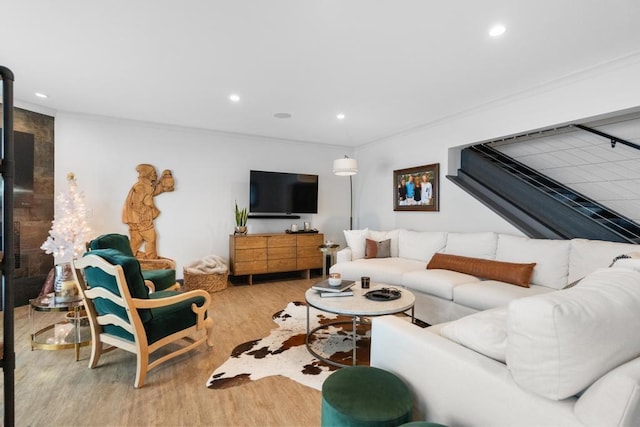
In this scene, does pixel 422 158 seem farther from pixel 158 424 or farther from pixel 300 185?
pixel 158 424

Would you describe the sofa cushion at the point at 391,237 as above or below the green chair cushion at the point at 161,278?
above

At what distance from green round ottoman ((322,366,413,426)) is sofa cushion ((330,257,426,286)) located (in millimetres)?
2300

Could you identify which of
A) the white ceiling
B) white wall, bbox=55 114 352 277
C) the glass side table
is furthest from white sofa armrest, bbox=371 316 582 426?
white wall, bbox=55 114 352 277

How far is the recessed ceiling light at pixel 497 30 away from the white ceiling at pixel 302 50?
0.14 feet

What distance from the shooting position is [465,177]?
423 cm

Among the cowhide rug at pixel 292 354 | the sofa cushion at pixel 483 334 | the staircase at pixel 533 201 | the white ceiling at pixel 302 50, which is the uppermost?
the white ceiling at pixel 302 50

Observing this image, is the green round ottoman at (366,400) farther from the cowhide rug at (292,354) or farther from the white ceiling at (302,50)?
the white ceiling at (302,50)

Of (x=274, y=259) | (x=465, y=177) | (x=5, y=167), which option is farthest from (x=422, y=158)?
(x=5, y=167)

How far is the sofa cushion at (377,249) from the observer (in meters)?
4.40

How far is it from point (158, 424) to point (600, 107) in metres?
4.15

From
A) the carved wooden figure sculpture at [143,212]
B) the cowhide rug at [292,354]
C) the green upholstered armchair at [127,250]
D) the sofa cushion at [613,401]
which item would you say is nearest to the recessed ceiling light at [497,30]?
the sofa cushion at [613,401]

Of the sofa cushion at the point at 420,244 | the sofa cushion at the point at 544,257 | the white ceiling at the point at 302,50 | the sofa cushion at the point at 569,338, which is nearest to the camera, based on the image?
the sofa cushion at the point at 569,338

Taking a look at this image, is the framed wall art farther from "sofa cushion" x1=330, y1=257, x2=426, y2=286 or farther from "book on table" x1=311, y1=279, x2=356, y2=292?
"book on table" x1=311, y1=279, x2=356, y2=292

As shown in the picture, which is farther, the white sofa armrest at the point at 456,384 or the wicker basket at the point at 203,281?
the wicker basket at the point at 203,281
